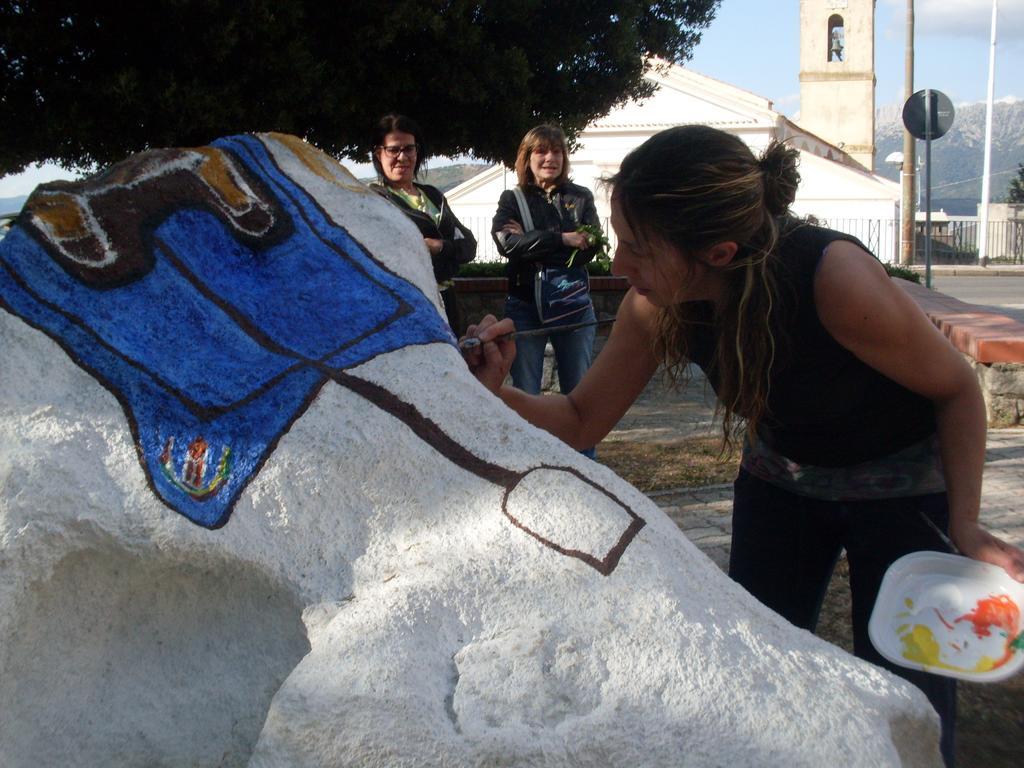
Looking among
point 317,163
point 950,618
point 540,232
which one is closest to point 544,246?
point 540,232

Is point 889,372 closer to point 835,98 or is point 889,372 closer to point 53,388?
point 53,388

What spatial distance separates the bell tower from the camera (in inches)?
1439

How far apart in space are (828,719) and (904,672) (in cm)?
58

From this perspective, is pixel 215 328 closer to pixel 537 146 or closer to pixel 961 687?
pixel 961 687

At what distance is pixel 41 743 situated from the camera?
5.59 ft

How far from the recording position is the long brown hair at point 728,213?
1850 mm

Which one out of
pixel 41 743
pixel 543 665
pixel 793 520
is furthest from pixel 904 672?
pixel 41 743

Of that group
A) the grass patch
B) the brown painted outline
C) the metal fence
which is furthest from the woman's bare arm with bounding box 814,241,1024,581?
the metal fence

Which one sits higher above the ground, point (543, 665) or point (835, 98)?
point (543, 665)

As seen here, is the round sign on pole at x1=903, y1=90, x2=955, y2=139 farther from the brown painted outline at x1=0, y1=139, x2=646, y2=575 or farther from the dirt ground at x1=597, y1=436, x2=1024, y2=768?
the brown painted outline at x1=0, y1=139, x2=646, y2=575

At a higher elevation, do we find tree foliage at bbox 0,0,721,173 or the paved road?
tree foliage at bbox 0,0,721,173

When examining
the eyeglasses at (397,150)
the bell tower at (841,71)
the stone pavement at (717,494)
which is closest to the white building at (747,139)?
the bell tower at (841,71)

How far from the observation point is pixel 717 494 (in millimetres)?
4914

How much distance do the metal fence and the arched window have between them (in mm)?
10129
